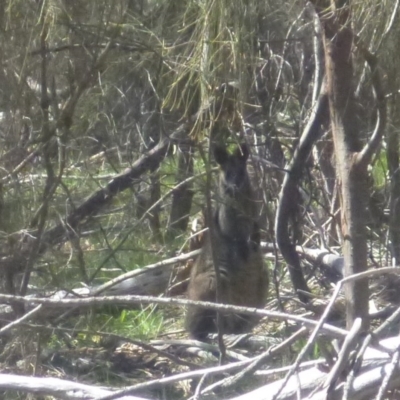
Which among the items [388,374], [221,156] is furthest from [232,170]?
[388,374]

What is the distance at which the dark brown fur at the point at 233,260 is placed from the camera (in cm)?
687

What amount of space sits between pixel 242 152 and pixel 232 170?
32 cm

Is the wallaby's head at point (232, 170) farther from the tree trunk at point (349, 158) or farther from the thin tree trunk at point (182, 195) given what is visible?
the tree trunk at point (349, 158)

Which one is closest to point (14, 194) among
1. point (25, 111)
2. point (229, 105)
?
point (25, 111)

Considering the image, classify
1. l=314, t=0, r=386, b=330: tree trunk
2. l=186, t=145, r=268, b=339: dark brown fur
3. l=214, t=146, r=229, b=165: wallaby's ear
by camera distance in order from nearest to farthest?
l=314, t=0, r=386, b=330: tree trunk → l=214, t=146, r=229, b=165: wallaby's ear → l=186, t=145, r=268, b=339: dark brown fur

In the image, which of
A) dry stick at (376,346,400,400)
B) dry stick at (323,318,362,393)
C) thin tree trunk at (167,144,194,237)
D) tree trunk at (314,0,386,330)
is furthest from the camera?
thin tree trunk at (167,144,194,237)

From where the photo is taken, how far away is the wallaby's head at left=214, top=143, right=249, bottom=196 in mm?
6773

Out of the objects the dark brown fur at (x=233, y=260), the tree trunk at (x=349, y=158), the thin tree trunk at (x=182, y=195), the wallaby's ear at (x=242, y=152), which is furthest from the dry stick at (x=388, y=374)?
the dark brown fur at (x=233, y=260)

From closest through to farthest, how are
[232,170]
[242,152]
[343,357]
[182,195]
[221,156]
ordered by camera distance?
1. [343,357]
2. [242,152]
3. [221,156]
4. [232,170]
5. [182,195]

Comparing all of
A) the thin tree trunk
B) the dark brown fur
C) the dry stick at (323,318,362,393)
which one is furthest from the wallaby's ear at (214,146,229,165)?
the dry stick at (323,318,362,393)

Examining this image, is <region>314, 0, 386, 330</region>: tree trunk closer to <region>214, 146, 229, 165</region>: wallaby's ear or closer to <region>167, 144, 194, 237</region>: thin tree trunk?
<region>167, 144, 194, 237</region>: thin tree trunk

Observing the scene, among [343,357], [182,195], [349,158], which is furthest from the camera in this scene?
[182,195]

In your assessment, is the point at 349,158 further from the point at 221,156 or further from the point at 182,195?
the point at 182,195

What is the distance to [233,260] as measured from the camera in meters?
7.50
